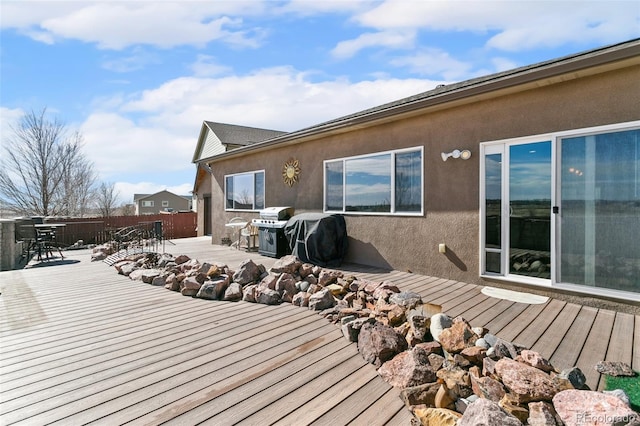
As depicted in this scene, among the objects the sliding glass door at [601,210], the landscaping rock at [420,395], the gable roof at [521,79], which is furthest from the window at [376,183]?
the landscaping rock at [420,395]

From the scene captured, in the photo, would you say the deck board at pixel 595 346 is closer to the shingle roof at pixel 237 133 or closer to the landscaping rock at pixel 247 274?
the landscaping rock at pixel 247 274

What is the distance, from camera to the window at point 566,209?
3357mm

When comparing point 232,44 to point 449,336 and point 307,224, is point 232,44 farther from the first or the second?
point 449,336

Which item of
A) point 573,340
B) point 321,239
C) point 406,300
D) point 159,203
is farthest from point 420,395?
point 159,203

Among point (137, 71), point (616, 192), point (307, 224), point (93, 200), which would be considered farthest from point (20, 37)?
point (93, 200)

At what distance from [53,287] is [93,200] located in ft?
61.1

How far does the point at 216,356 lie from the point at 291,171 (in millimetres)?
5418

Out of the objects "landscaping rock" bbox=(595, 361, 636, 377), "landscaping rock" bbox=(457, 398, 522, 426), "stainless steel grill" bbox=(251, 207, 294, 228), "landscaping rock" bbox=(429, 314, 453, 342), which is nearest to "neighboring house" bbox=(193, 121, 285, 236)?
"stainless steel grill" bbox=(251, 207, 294, 228)

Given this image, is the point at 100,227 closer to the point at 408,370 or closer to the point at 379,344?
the point at 379,344

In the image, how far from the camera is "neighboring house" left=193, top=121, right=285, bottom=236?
14.6 m

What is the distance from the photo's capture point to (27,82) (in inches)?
432

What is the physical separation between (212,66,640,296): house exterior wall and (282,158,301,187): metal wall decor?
365 mm

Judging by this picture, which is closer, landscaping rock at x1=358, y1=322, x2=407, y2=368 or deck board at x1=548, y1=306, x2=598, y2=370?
deck board at x1=548, y1=306, x2=598, y2=370

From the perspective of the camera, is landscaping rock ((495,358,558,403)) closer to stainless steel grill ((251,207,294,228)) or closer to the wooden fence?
stainless steel grill ((251,207,294,228))
